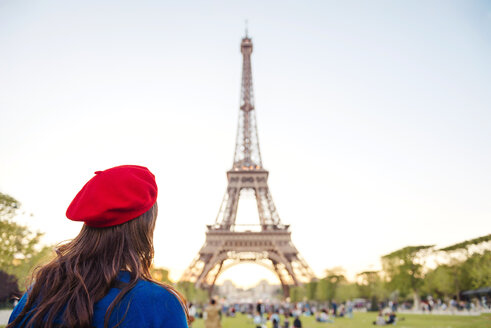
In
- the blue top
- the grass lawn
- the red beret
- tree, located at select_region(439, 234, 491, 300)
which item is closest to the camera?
the blue top

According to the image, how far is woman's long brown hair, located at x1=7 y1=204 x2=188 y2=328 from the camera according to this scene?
5.12ft

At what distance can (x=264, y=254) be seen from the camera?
4334cm

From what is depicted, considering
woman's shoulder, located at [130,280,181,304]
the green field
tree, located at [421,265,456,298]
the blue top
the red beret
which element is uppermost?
tree, located at [421,265,456,298]

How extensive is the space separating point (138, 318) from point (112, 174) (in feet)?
2.02

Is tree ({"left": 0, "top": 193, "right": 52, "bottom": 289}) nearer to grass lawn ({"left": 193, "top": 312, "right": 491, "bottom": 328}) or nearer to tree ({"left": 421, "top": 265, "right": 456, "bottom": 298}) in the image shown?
grass lawn ({"left": 193, "top": 312, "right": 491, "bottom": 328})

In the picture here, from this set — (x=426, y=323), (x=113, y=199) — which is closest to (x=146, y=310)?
(x=113, y=199)

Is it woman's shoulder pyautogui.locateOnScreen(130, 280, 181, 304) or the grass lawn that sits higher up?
the grass lawn

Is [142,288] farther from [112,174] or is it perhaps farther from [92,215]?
[112,174]

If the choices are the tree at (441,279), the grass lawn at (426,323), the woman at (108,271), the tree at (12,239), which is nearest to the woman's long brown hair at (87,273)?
the woman at (108,271)

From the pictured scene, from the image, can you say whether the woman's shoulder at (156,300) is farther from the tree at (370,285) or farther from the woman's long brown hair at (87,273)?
the tree at (370,285)

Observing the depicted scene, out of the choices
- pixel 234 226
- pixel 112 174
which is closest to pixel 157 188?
pixel 112 174

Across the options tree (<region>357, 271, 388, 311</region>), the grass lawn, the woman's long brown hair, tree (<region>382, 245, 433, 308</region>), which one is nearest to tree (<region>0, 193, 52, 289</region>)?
the grass lawn

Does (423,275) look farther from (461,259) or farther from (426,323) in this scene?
(426,323)

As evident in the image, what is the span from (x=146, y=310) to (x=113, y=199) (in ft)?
1.59
